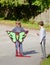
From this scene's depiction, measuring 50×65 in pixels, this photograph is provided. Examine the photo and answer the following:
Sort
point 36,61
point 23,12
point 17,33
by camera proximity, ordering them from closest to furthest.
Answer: point 36,61
point 17,33
point 23,12

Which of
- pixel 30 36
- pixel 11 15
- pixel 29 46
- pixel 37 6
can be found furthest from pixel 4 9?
pixel 29 46

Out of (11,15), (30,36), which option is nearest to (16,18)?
(11,15)

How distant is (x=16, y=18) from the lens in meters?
36.2

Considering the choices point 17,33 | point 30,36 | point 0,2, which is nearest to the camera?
point 17,33

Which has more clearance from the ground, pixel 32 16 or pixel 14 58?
pixel 14 58

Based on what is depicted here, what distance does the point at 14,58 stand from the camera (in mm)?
15516

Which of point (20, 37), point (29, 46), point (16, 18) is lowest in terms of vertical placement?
point (16, 18)

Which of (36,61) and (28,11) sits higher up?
(36,61)

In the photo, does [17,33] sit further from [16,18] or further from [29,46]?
[16,18]

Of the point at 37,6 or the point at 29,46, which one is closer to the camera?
the point at 29,46

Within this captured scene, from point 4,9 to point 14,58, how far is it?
21.6 metres

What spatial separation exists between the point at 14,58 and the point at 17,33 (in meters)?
1.16

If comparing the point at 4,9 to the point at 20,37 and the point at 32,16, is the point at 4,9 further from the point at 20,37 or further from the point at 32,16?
the point at 20,37

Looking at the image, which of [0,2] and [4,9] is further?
[4,9]
